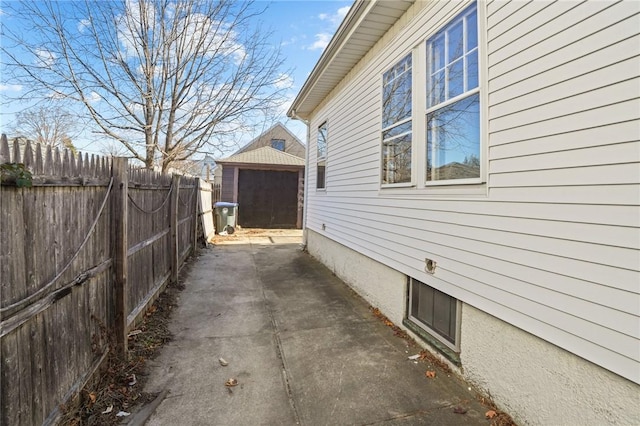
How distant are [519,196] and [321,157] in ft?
19.6

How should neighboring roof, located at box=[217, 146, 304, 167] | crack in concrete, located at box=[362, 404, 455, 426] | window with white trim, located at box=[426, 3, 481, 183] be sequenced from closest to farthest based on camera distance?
crack in concrete, located at box=[362, 404, 455, 426] < window with white trim, located at box=[426, 3, 481, 183] < neighboring roof, located at box=[217, 146, 304, 167]

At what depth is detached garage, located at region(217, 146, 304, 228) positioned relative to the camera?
13.6m

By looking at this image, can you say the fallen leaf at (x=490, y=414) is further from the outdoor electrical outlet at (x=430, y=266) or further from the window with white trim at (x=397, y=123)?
the window with white trim at (x=397, y=123)

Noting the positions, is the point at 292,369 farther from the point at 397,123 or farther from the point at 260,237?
the point at 260,237

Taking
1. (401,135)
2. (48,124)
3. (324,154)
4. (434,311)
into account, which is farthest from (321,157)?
(48,124)

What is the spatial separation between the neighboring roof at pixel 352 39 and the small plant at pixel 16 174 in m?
3.91

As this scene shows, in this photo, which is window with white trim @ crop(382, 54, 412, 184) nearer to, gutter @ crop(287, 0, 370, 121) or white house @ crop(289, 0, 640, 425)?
white house @ crop(289, 0, 640, 425)

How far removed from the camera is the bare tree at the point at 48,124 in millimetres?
8211

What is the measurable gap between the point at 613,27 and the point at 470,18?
144 centimetres

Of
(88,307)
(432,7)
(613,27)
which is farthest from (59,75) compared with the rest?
(613,27)

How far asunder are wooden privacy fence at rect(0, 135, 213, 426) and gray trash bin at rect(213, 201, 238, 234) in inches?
326

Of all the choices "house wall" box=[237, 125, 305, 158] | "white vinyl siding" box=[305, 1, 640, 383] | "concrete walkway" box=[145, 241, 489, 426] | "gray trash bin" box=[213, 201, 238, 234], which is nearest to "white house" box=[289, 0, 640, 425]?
"white vinyl siding" box=[305, 1, 640, 383]

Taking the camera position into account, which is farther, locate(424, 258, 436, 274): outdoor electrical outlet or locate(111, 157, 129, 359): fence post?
locate(424, 258, 436, 274): outdoor electrical outlet

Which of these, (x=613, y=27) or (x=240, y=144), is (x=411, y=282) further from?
(x=240, y=144)
